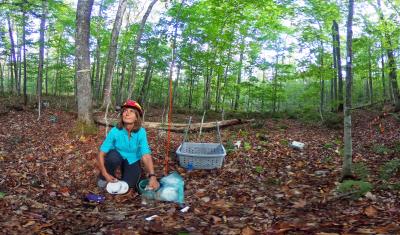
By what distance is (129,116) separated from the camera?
4.98m

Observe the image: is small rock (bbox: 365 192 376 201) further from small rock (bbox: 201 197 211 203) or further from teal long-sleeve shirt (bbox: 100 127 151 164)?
teal long-sleeve shirt (bbox: 100 127 151 164)

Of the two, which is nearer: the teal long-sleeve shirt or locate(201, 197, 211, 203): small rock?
locate(201, 197, 211, 203): small rock

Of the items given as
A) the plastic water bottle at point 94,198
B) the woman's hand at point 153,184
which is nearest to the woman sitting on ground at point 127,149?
the woman's hand at point 153,184

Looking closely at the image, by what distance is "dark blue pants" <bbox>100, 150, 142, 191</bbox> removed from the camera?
4898mm

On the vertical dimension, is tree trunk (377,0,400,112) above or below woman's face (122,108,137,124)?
above

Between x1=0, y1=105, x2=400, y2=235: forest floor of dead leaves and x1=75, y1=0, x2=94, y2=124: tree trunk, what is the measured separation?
2.18 ft

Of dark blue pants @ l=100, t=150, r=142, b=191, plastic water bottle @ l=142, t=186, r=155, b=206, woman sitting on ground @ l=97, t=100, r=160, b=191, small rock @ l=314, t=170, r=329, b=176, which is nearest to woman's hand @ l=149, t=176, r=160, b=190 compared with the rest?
plastic water bottle @ l=142, t=186, r=155, b=206

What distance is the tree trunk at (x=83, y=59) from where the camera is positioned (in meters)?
7.60

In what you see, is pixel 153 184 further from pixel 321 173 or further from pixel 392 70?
pixel 392 70

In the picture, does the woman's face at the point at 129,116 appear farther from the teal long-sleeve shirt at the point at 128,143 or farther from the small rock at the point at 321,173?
the small rock at the point at 321,173

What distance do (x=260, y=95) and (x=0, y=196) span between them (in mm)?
17064

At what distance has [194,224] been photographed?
11.8 feet

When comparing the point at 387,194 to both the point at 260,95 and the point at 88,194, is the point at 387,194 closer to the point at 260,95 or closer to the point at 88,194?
the point at 88,194

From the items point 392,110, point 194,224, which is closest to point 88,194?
point 194,224
